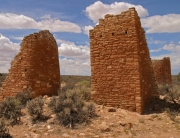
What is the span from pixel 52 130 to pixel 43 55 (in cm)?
524

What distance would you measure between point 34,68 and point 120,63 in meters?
4.40

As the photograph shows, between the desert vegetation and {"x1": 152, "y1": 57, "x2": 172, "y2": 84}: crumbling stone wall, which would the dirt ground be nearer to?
the desert vegetation

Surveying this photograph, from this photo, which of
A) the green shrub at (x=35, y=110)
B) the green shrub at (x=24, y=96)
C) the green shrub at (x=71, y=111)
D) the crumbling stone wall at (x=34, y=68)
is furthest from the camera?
the crumbling stone wall at (x=34, y=68)

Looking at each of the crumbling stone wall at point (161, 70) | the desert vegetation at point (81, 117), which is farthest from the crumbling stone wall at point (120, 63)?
the crumbling stone wall at point (161, 70)

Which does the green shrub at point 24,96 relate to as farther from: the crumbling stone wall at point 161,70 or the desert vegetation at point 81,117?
the crumbling stone wall at point 161,70

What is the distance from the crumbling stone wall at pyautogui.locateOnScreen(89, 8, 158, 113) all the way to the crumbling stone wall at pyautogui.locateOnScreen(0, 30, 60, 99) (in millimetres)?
3021

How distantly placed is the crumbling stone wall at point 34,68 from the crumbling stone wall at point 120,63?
119 inches

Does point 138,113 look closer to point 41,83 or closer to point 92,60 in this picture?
point 92,60

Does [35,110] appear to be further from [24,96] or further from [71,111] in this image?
[24,96]

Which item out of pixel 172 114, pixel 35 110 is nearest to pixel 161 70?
pixel 172 114

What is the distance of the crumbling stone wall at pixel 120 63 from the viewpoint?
843cm

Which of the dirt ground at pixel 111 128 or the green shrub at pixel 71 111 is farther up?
the green shrub at pixel 71 111

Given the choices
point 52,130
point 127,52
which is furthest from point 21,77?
point 127,52

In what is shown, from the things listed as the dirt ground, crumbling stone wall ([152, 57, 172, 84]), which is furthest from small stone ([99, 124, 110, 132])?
crumbling stone wall ([152, 57, 172, 84])
